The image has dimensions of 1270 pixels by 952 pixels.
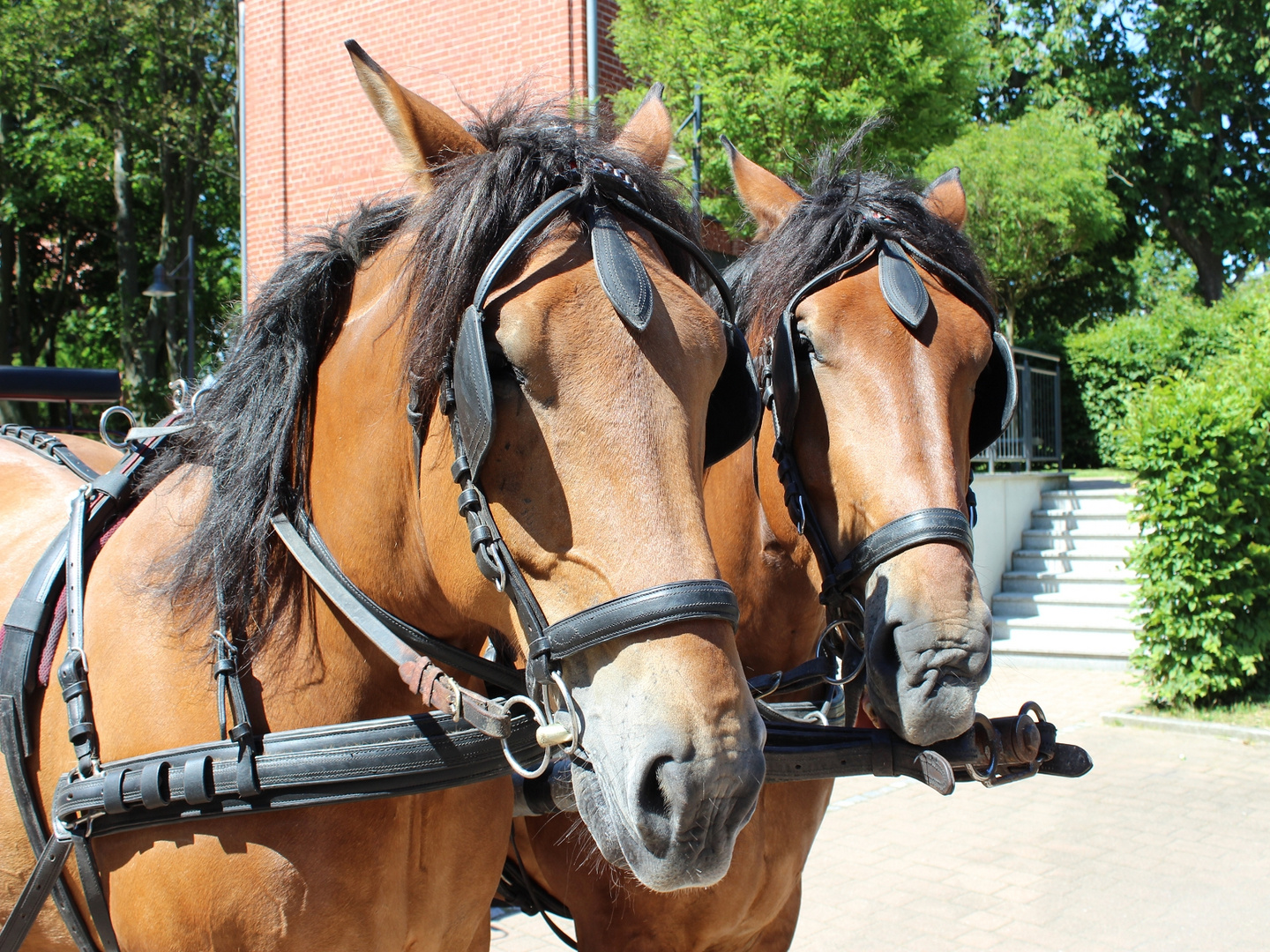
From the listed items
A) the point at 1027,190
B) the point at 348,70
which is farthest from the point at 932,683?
the point at 348,70

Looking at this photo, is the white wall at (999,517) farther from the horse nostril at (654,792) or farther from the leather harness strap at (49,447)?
the horse nostril at (654,792)

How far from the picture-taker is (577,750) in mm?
1323

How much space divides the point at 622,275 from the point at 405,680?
73cm

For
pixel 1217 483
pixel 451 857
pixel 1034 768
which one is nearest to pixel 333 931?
pixel 451 857

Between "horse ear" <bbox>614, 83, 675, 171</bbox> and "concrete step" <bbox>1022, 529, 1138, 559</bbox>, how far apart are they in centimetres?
982

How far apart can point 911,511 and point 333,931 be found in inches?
54.2

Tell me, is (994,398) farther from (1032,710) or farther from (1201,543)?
(1201,543)

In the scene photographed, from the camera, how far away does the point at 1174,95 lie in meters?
23.5

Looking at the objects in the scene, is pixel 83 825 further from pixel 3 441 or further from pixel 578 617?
pixel 3 441

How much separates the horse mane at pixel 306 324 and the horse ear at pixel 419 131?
0.10 feet

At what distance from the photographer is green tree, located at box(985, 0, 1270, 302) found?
878 inches

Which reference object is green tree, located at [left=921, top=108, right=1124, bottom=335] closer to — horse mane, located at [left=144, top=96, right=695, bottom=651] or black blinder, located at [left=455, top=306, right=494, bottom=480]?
horse mane, located at [left=144, top=96, right=695, bottom=651]

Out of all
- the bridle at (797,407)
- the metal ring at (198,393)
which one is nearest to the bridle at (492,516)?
the metal ring at (198,393)

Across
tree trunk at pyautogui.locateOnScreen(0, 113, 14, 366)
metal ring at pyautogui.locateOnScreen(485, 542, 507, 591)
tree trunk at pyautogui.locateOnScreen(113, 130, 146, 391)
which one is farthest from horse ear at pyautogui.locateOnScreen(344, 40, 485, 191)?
tree trunk at pyautogui.locateOnScreen(0, 113, 14, 366)
